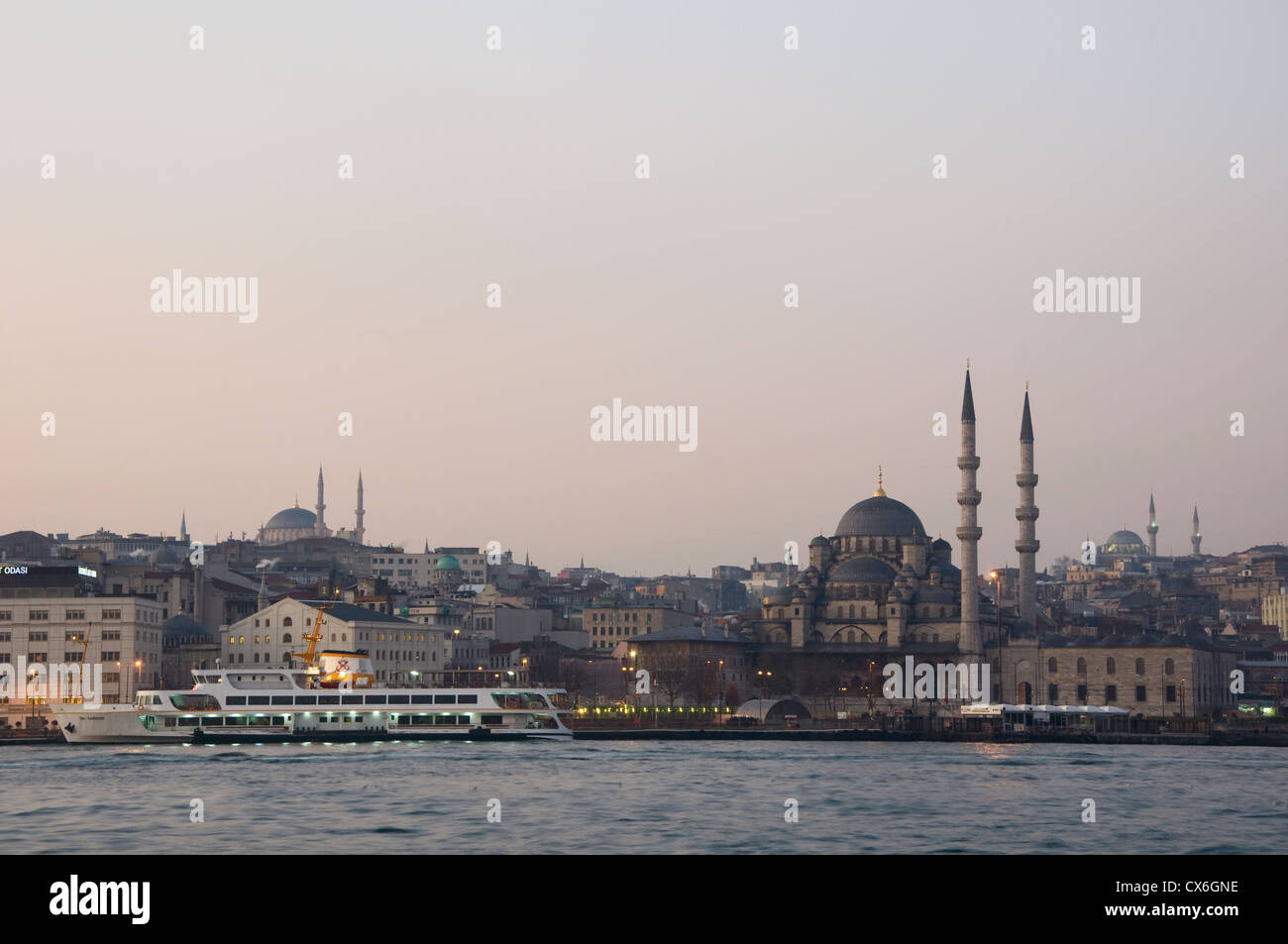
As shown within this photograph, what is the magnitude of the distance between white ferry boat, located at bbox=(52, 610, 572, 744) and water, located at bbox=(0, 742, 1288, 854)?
126 inches

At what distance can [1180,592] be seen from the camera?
18962 cm

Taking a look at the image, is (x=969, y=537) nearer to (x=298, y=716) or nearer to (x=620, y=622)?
(x=620, y=622)

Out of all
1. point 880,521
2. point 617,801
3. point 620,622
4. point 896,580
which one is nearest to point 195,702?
point 617,801

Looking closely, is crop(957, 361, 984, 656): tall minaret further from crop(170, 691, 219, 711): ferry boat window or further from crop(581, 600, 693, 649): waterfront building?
crop(170, 691, 219, 711): ferry boat window

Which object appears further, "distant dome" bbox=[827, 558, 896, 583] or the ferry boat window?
"distant dome" bbox=[827, 558, 896, 583]

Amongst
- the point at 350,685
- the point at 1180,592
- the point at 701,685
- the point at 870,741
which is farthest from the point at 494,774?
the point at 1180,592

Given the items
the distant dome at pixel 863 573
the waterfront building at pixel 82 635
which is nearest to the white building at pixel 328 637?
the waterfront building at pixel 82 635

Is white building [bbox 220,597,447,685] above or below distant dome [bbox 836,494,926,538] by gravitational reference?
below

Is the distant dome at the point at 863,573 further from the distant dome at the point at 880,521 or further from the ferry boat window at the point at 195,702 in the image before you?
the ferry boat window at the point at 195,702


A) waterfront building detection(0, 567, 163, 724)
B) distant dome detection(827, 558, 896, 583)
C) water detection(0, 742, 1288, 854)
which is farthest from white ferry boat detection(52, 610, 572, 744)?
distant dome detection(827, 558, 896, 583)

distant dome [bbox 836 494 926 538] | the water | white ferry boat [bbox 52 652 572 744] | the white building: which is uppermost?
distant dome [bbox 836 494 926 538]

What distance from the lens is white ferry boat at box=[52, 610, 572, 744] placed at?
65.1 meters

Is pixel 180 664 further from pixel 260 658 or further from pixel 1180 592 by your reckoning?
pixel 1180 592

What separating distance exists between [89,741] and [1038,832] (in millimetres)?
42316
